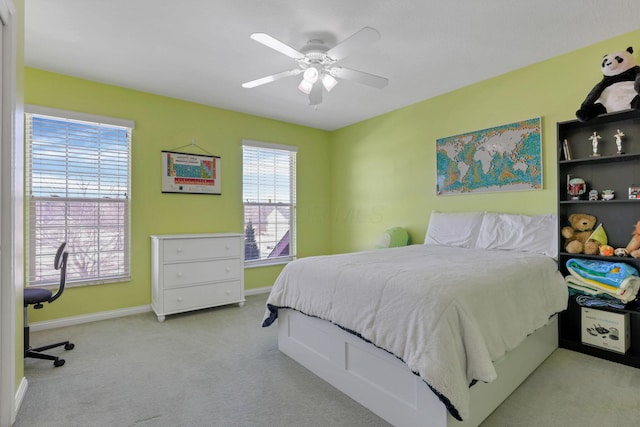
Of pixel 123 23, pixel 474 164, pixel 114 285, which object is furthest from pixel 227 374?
pixel 474 164

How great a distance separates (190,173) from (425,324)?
3.27 m

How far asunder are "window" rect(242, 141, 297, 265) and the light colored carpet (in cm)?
182

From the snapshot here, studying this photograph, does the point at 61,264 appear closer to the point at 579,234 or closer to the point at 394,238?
the point at 394,238

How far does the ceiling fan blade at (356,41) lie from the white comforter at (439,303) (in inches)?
56.0

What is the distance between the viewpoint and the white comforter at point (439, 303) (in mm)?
1359

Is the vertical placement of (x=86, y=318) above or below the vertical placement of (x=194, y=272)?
below

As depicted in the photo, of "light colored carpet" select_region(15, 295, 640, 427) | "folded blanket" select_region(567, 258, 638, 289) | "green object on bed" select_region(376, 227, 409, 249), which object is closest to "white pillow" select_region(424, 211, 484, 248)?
"green object on bed" select_region(376, 227, 409, 249)

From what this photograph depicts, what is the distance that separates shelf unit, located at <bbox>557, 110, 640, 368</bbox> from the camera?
7.55ft

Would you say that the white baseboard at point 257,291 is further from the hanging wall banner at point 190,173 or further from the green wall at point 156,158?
the hanging wall banner at point 190,173

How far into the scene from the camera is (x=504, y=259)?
2.28 metres

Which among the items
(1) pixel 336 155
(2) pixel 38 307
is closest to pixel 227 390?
(2) pixel 38 307

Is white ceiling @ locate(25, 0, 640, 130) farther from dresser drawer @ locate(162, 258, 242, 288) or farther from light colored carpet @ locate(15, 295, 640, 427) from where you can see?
light colored carpet @ locate(15, 295, 640, 427)

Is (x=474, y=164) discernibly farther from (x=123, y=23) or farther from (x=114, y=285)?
(x=114, y=285)

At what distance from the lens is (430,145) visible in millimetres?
3719
